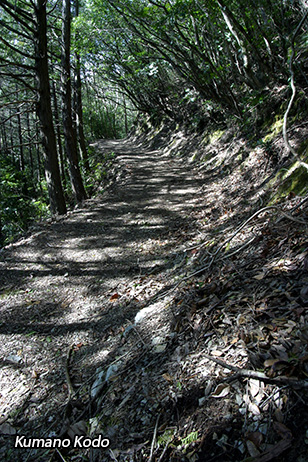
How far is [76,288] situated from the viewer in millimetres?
4086

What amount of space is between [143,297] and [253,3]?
5530mm

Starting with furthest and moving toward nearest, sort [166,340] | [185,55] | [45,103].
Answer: [185,55] < [45,103] < [166,340]

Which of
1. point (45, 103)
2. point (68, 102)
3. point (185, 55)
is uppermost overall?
point (185, 55)

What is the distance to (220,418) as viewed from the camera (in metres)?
1.47

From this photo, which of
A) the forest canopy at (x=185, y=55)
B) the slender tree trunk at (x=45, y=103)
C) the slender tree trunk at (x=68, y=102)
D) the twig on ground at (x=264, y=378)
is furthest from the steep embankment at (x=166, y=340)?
the slender tree trunk at (x=68, y=102)

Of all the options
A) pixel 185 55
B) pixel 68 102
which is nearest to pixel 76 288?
pixel 68 102

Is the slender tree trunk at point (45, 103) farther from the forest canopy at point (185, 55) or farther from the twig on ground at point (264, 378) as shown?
the twig on ground at point (264, 378)

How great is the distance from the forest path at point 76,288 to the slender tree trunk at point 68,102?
2.47 m

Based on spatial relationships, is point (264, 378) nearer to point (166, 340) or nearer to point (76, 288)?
point (166, 340)

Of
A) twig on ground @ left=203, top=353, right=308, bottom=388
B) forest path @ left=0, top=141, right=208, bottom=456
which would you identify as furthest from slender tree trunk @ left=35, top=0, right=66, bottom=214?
twig on ground @ left=203, top=353, right=308, bottom=388

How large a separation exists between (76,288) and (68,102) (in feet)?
22.8

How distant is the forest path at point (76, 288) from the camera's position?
2.61 meters

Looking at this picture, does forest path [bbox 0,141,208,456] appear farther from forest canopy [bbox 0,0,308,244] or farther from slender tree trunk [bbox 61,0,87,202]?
slender tree trunk [bbox 61,0,87,202]

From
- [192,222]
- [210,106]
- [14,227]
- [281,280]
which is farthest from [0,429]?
[14,227]
